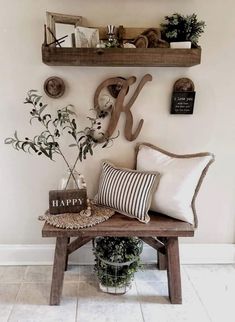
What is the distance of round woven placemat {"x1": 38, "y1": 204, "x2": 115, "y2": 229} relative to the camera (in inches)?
68.6

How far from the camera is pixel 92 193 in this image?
2.17m

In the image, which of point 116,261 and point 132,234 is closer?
point 132,234

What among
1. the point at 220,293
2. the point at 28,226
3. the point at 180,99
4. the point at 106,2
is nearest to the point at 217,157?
the point at 180,99

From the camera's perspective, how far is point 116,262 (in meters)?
1.85

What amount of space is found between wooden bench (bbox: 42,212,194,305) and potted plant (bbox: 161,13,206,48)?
1.07 metres

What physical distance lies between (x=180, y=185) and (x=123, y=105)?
645 millimetres

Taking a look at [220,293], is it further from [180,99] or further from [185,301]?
[180,99]

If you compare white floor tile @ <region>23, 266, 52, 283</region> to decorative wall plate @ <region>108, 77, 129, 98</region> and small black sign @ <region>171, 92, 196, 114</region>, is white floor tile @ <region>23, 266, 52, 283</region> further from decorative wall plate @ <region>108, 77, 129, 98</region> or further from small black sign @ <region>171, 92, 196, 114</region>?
small black sign @ <region>171, 92, 196, 114</region>

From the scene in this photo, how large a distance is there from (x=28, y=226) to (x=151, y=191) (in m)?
0.96

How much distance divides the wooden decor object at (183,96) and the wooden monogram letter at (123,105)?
0.19m

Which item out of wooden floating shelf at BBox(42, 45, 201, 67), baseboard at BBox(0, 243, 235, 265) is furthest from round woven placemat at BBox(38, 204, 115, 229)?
wooden floating shelf at BBox(42, 45, 201, 67)

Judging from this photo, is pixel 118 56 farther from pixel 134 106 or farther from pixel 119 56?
pixel 134 106

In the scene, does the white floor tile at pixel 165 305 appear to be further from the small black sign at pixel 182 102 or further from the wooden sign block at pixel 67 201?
the small black sign at pixel 182 102

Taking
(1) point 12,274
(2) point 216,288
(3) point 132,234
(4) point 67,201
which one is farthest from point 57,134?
(2) point 216,288
